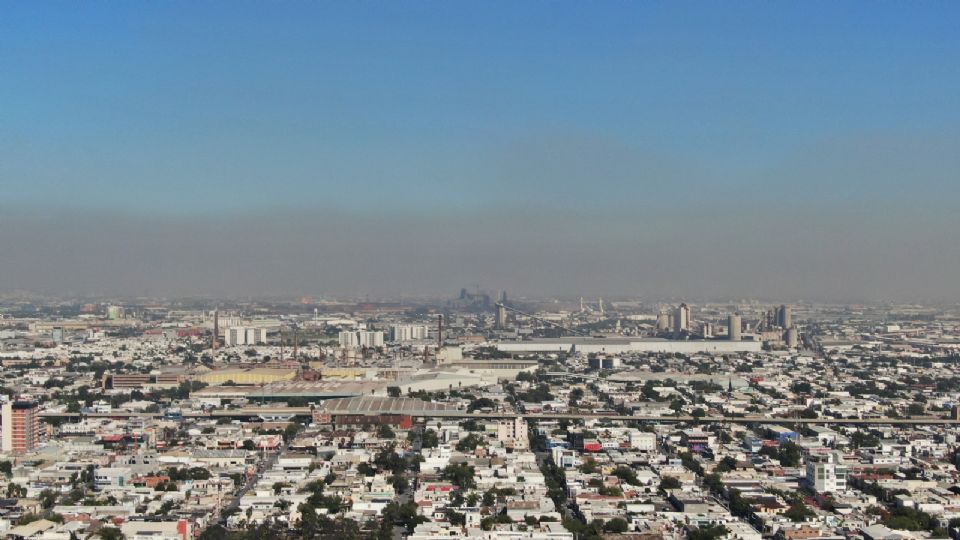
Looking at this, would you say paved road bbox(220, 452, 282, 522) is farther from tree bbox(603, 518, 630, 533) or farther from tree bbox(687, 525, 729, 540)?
tree bbox(687, 525, 729, 540)

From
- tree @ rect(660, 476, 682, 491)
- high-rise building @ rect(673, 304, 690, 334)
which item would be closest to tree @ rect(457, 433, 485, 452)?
tree @ rect(660, 476, 682, 491)

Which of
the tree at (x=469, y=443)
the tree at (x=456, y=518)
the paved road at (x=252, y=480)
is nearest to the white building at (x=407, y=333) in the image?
the tree at (x=469, y=443)

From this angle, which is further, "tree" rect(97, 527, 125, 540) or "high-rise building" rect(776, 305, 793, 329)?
"high-rise building" rect(776, 305, 793, 329)

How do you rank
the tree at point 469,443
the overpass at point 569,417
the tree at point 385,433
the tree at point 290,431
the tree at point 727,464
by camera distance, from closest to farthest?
1. the tree at point 727,464
2. the tree at point 469,443
3. the tree at point 385,433
4. the tree at point 290,431
5. the overpass at point 569,417

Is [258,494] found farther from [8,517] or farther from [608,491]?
[608,491]

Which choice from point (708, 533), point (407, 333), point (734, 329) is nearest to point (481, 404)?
point (708, 533)

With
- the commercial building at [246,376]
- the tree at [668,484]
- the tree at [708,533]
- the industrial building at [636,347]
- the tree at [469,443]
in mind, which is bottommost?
the tree at [708,533]

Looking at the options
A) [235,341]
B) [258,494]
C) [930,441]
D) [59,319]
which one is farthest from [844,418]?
[59,319]

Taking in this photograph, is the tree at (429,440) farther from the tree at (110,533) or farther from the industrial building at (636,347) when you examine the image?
the industrial building at (636,347)

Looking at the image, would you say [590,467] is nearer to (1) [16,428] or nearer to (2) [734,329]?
(1) [16,428]
